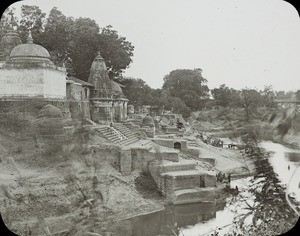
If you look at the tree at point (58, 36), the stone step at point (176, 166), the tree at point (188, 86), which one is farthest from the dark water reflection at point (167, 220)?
the tree at point (188, 86)

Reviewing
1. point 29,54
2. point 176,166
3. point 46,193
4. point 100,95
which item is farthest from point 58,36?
point 46,193

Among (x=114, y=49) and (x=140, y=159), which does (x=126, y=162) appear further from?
(x=114, y=49)

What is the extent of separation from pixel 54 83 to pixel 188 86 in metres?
26.3

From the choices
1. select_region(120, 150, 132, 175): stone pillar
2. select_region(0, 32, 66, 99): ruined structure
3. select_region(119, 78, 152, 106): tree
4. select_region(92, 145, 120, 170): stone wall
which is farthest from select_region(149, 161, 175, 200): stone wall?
select_region(119, 78, 152, 106): tree

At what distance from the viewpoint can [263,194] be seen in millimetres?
5016

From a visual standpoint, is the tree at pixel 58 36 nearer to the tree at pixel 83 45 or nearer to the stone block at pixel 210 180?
the tree at pixel 83 45

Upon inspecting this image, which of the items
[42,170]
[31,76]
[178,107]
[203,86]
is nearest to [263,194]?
[42,170]

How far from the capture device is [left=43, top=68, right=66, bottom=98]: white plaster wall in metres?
12.2

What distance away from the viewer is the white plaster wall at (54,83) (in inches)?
480

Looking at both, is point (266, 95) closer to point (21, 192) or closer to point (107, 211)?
point (107, 211)

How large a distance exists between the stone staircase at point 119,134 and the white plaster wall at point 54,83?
2124mm

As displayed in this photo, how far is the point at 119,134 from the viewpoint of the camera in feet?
50.9

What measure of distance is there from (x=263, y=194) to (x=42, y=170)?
7287mm

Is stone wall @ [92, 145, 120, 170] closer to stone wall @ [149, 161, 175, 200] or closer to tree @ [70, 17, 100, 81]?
stone wall @ [149, 161, 175, 200]
